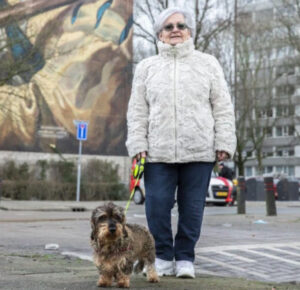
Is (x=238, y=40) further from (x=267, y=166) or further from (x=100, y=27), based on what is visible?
(x=267, y=166)

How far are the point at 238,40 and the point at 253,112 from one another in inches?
400

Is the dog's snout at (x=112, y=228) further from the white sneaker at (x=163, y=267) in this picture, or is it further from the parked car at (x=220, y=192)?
the parked car at (x=220, y=192)

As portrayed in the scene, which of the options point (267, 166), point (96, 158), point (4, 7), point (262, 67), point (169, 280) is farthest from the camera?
point (267, 166)

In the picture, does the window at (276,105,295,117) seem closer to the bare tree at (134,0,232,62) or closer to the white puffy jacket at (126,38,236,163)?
the bare tree at (134,0,232,62)

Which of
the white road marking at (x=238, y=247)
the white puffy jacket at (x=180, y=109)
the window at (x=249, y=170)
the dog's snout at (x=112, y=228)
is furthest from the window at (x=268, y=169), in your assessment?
the dog's snout at (x=112, y=228)

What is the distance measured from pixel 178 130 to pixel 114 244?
1.14 m

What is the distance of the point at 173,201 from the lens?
5023mm

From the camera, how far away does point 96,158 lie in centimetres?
3005

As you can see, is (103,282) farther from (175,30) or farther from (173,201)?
(175,30)

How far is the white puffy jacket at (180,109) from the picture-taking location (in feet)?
16.0

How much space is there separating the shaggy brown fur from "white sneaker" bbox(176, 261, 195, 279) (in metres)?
0.31

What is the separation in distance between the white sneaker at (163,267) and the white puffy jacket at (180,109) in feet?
2.77

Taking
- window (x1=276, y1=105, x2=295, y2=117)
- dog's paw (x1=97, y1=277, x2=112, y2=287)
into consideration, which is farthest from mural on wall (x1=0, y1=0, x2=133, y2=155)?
dog's paw (x1=97, y1=277, x2=112, y2=287)

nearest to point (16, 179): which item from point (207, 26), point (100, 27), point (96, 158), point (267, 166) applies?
point (96, 158)
